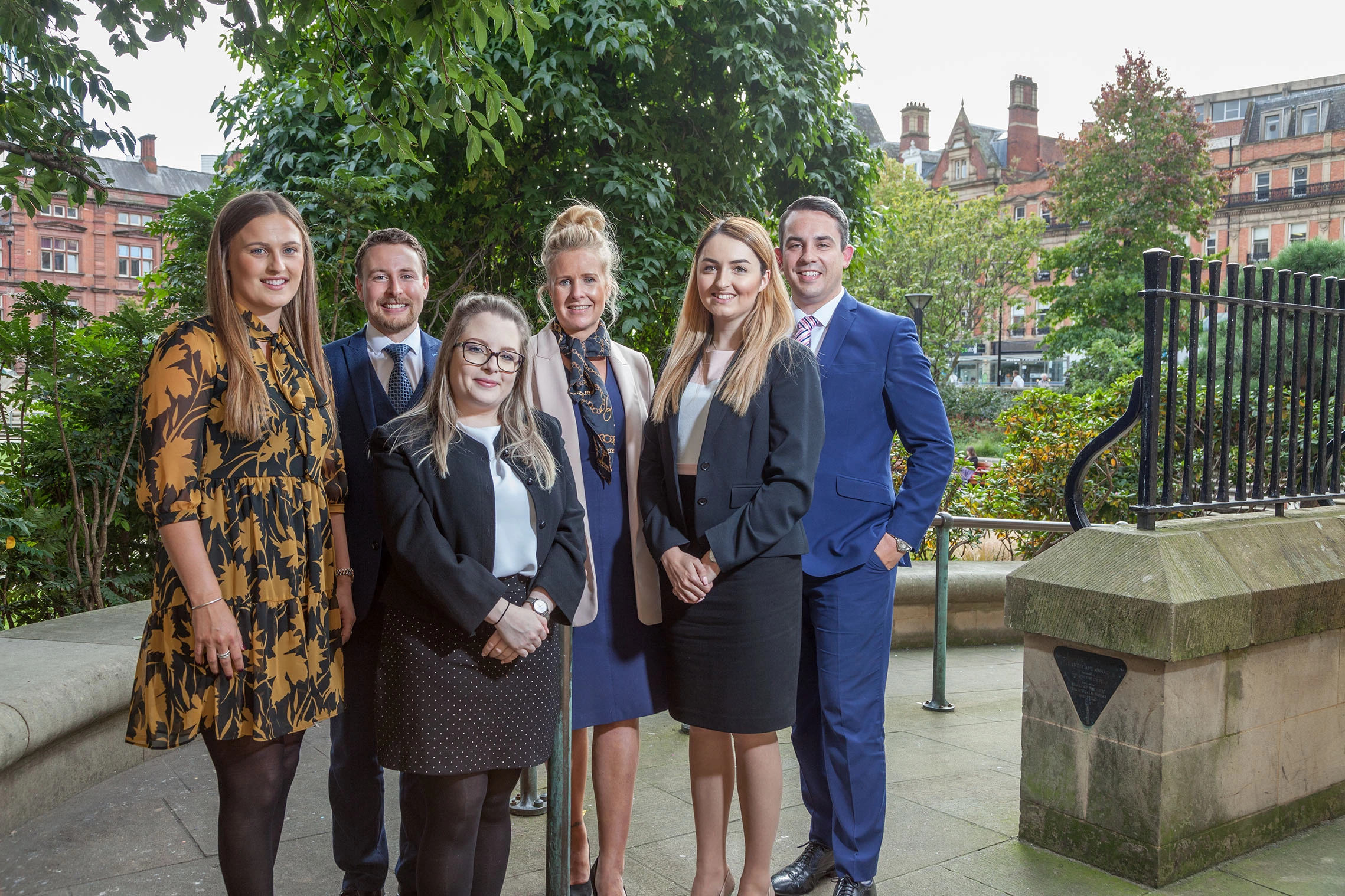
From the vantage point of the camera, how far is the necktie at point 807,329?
3309 millimetres

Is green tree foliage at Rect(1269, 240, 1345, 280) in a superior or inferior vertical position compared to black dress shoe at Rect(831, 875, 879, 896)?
superior

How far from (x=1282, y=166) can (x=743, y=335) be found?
62.4 meters

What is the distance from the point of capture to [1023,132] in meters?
64.4

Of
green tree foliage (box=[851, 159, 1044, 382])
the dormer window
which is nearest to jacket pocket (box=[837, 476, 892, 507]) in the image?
green tree foliage (box=[851, 159, 1044, 382])

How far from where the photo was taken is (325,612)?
269cm

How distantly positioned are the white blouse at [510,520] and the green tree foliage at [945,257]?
36.0m

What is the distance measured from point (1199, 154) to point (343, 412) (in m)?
34.6

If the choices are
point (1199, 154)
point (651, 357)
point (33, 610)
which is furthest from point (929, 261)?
point (33, 610)

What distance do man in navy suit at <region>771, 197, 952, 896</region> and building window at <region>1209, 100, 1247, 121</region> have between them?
2603 inches

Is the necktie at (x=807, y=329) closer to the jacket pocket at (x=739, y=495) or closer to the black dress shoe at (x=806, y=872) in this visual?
the jacket pocket at (x=739, y=495)

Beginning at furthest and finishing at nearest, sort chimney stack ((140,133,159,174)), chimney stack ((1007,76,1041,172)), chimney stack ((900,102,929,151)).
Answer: chimney stack ((900,102,929,151)) < chimney stack ((1007,76,1041,172)) < chimney stack ((140,133,159,174))

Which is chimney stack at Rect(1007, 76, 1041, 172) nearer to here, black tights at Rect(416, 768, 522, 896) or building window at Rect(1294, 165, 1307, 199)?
building window at Rect(1294, 165, 1307, 199)

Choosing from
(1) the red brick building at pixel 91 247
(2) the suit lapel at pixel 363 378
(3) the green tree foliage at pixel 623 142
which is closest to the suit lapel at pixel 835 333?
(2) the suit lapel at pixel 363 378

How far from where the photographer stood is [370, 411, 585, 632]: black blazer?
7.99 feet
